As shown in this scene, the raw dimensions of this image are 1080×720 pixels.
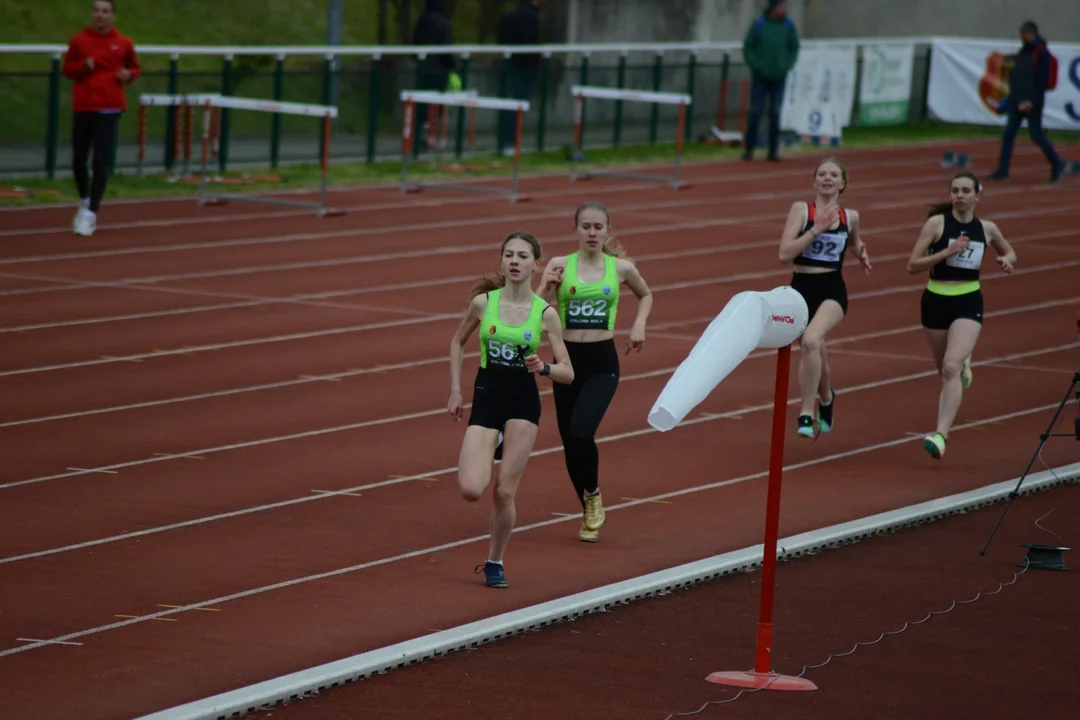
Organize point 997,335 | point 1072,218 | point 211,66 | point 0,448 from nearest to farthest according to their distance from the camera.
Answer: point 0,448 → point 997,335 → point 1072,218 → point 211,66

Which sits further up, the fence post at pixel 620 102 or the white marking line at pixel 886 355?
the fence post at pixel 620 102

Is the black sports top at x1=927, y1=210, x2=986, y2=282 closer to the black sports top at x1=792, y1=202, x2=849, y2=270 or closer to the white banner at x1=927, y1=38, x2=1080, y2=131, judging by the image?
the black sports top at x1=792, y1=202, x2=849, y2=270

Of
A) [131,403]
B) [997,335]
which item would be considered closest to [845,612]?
[131,403]

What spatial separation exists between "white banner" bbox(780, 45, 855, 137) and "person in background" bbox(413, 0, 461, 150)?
260 inches

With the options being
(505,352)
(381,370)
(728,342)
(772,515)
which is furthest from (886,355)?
(728,342)

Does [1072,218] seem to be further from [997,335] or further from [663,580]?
[663,580]

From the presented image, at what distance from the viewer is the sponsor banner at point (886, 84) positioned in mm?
34062

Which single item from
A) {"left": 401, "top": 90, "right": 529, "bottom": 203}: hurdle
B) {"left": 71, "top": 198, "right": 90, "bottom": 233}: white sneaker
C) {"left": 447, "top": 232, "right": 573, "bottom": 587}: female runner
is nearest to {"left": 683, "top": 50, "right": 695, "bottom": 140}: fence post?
{"left": 401, "top": 90, "right": 529, "bottom": 203}: hurdle

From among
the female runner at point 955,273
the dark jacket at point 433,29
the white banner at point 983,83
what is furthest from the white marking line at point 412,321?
the white banner at point 983,83

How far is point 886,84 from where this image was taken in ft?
114

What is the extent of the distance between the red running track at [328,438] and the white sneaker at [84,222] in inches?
4.7

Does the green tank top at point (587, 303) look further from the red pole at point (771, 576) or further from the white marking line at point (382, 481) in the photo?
the red pole at point (771, 576)

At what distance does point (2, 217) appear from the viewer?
Answer: 19.3 meters

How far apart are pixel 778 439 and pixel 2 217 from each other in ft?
45.6
